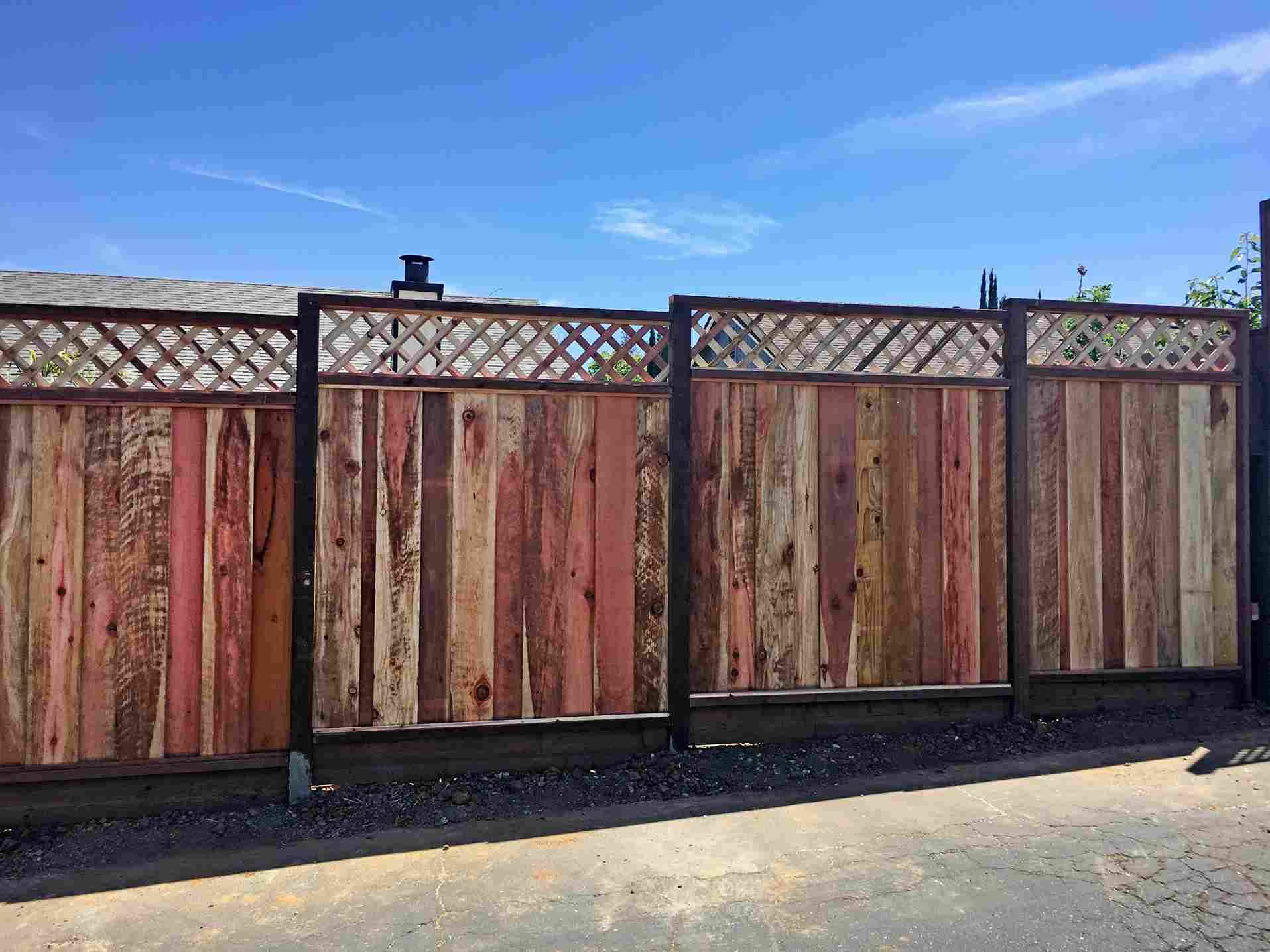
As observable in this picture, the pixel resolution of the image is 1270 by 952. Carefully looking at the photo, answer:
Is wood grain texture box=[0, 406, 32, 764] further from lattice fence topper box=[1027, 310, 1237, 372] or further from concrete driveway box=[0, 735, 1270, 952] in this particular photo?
lattice fence topper box=[1027, 310, 1237, 372]

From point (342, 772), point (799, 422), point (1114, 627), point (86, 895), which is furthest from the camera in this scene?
point (1114, 627)

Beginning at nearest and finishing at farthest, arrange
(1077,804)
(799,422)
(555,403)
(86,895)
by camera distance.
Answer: (86,895), (1077,804), (555,403), (799,422)

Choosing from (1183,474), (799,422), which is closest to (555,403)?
(799,422)

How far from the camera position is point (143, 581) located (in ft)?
11.5

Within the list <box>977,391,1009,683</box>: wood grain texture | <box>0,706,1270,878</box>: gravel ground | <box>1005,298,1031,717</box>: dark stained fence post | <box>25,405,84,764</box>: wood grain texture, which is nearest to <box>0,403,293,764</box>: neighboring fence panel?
<box>25,405,84,764</box>: wood grain texture

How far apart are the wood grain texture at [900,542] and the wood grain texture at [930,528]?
26 millimetres

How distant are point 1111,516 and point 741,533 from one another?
7.45 feet

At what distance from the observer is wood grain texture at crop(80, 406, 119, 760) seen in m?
3.46

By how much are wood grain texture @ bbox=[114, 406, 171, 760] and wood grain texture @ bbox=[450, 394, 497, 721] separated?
4.08 feet

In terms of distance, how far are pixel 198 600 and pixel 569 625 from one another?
65.7 inches

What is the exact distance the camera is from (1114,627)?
15.1 ft

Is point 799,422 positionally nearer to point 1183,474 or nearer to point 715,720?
point 715,720

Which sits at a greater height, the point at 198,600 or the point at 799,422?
the point at 799,422

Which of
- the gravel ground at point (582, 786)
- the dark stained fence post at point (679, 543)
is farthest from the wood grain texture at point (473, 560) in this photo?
the dark stained fence post at point (679, 543)
